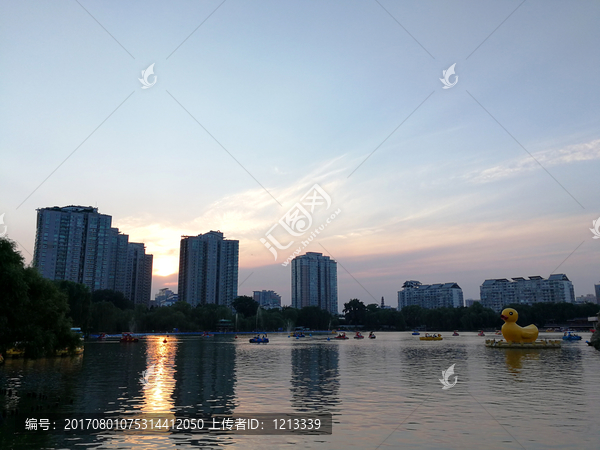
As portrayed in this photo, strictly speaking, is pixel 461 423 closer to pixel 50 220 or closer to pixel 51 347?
pixel 51 347

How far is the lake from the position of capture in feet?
55.6

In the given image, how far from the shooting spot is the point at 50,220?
150 m

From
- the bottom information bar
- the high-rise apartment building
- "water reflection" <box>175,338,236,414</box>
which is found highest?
the high-rise apartment building

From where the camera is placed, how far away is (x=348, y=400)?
25.5 meters

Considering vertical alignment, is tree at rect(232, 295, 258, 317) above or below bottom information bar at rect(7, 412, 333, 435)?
above

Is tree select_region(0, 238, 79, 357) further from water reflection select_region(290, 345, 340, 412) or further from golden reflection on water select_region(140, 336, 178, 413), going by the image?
water reflection select_region(290, 345, 340, 412)

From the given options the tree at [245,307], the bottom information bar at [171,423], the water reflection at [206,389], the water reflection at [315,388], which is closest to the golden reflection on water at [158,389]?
the water reflection at [206,389]

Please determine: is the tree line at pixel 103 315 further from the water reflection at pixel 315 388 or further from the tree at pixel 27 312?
the water reflection at pixel 315 388

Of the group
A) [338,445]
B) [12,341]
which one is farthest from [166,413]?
[12,341]

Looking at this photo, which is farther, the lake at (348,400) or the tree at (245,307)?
the tree at (245,307)

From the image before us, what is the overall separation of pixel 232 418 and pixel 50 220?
150570mm

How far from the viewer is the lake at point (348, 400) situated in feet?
55.6

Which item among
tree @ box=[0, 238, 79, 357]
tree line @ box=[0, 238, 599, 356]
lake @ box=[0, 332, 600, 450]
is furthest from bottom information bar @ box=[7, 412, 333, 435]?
tree line @ box=[0, 238, 599, 356]

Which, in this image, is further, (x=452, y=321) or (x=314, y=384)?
(x=452, y=321)
